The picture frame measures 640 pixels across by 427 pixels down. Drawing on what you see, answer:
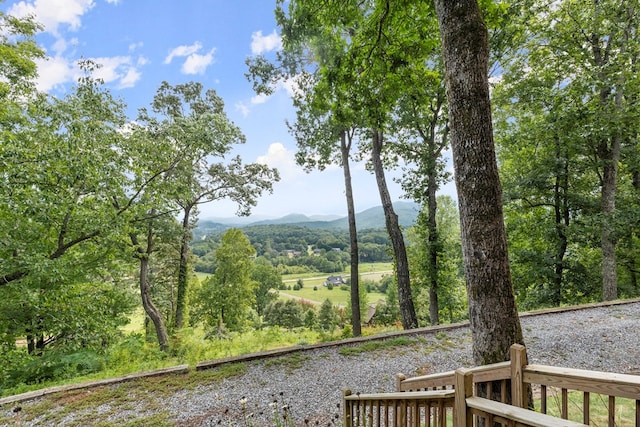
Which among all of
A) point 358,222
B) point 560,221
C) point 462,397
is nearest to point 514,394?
point 462,397

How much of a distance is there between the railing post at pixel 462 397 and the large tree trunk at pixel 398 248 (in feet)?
20.6

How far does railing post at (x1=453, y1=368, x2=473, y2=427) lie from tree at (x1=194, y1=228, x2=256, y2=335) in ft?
47.7

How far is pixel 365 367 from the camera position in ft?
15.3

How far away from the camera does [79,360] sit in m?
6.07

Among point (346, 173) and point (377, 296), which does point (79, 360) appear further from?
point (377, 296)

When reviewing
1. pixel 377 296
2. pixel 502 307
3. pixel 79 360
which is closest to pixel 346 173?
pixel 502 307

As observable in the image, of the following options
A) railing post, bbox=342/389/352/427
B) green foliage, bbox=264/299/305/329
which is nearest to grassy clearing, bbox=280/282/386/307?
green foliage, bbox=264/299/305/329

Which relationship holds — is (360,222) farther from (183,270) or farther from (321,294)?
(183,270)

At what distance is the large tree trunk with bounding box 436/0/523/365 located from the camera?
204cm

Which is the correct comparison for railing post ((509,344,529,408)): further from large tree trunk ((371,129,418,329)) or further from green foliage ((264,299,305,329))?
green foliage ((264,299,305,329))

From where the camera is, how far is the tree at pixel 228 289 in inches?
569

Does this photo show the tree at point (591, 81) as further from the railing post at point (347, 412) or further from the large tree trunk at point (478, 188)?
the railing post at point (347, 412)

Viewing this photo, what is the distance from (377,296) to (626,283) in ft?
90.3

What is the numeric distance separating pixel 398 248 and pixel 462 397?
6.50m
